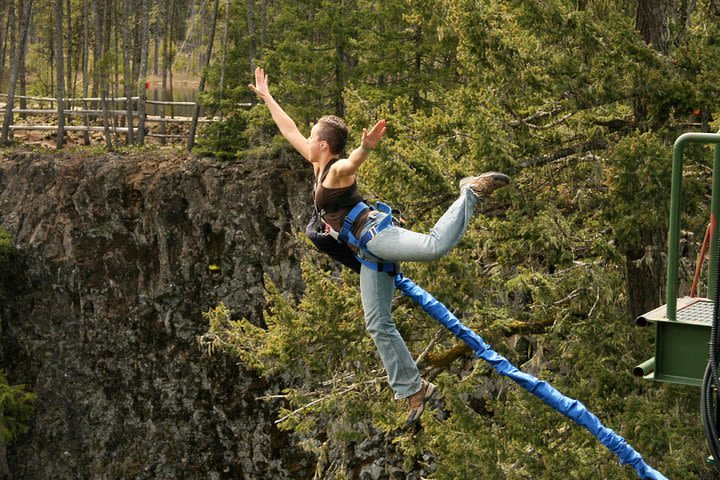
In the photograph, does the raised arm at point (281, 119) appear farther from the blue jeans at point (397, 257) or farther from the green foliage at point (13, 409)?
the green foliage at point (13, 409)

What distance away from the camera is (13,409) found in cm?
2281

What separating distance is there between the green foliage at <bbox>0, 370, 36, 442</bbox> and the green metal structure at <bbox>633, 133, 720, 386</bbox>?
1932cm

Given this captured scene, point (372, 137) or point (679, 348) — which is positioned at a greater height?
point (372, 137)

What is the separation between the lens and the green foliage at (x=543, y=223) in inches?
435

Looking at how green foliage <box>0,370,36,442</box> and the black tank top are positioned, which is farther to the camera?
green foliage <box>0,370,36,442</box>

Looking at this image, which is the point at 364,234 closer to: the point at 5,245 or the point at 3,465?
the point at 3,465

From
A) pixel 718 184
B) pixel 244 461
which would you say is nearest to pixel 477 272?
pixel 718 184

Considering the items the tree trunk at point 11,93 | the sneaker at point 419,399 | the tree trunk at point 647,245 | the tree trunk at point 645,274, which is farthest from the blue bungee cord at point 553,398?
the tree trunk at point 11,93

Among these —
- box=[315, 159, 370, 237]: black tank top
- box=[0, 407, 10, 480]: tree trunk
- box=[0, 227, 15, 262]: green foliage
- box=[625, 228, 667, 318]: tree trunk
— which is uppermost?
box=[315, 159, 370, 237]: black tank top

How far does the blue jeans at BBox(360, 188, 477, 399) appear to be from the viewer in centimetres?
542

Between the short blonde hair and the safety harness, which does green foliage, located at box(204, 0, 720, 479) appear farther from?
the short blonde hair

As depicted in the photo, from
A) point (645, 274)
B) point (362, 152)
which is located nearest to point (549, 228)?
point (645, 274)

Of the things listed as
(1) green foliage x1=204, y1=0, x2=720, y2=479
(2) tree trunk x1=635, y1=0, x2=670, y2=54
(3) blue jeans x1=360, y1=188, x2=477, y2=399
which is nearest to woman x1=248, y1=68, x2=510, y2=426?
(3) blue jeans x1=360, y1=188, x2=477, y2=399

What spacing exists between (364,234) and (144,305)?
61.9ft
